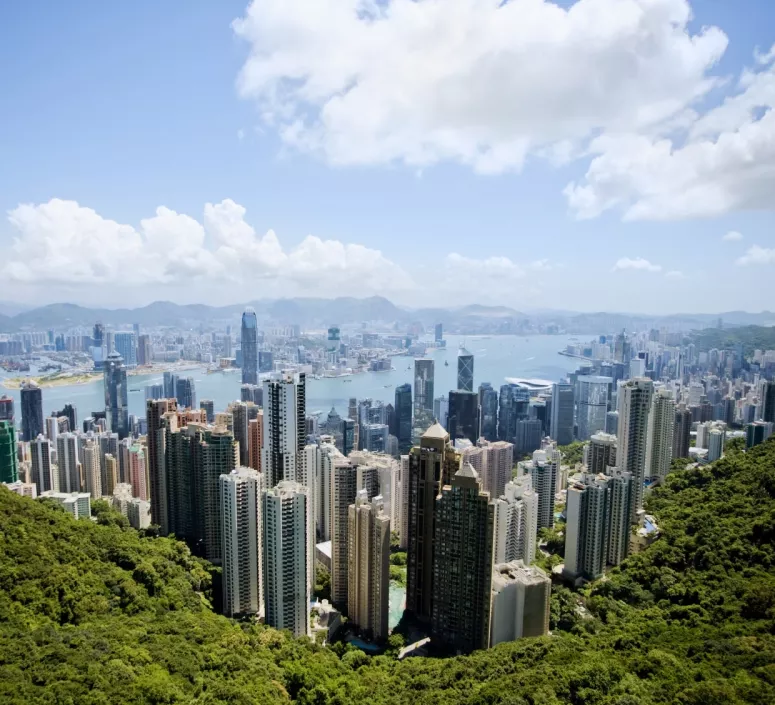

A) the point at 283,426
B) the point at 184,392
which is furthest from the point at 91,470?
the point at 184,392

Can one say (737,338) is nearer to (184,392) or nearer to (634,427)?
(634,427)

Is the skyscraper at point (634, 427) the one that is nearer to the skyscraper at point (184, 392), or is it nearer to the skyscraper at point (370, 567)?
the skyscraper at point (370, 567)

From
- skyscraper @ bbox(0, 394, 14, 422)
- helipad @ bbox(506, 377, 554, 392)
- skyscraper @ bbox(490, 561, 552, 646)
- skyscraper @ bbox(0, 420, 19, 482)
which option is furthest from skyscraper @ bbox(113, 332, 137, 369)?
skyscraper @ bbox(490, 561, 552, 646)

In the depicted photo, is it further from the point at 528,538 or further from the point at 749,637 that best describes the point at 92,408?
the point at 749,637

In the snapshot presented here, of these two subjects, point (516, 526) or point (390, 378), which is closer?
point (516, 526)

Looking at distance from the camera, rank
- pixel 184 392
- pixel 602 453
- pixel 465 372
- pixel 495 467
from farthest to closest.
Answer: pixel 465 372, pixel 184 392, pixel 495 467, pixel 602 453

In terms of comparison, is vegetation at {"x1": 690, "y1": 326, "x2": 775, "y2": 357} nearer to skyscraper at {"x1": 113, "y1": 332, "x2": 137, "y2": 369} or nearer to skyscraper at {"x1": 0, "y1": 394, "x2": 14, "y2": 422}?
skyscraper at {"x1": 113, "y1": 332, "x2": 137, "y2": 369}
